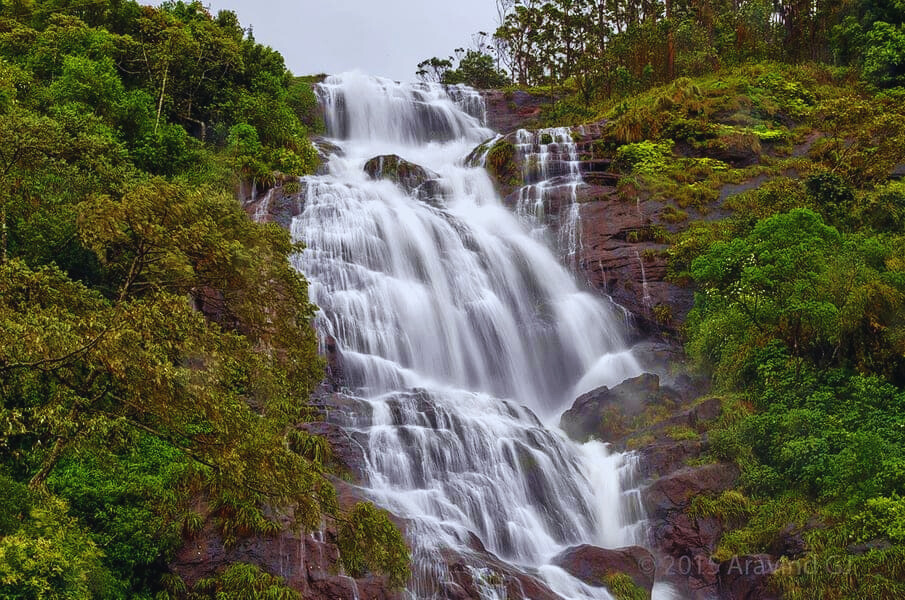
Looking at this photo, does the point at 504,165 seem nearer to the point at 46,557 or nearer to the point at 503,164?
the point at 503,164

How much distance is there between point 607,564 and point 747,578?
237cm

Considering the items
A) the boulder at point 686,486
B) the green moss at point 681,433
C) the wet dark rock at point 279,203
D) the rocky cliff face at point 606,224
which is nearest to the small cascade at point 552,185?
the rocky cliff face at point 606,224

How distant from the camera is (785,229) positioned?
15539mm

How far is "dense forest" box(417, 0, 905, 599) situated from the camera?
41.5 feet

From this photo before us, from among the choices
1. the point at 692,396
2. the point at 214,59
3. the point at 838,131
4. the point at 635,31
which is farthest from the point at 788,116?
the point at 214,59

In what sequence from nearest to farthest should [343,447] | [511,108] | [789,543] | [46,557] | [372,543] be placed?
[46,557], [372,543], [789,543], [343,447], [511,108]

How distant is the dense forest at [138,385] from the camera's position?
700 cm

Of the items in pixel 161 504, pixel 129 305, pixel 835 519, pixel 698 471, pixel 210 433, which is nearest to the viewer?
pixel 129 305

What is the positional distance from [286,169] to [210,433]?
18.5m

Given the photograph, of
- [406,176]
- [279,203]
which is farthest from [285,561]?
[406,176]

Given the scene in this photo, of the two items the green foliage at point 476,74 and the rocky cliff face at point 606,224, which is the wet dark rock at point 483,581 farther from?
the green foliage at point 476,74

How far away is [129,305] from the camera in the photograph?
7.09 meters

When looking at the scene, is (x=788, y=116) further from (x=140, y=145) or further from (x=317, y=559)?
(x=317, y=559)

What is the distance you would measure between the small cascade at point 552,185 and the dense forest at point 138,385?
13.9 meters
